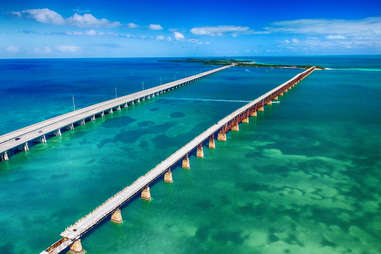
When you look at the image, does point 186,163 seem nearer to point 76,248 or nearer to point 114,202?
point 114,202

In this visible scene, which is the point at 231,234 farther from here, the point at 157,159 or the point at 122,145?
the point at 122,145

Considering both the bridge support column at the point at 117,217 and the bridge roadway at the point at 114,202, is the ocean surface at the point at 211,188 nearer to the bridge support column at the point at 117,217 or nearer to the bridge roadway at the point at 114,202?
the bridge support column at the point at 117,217

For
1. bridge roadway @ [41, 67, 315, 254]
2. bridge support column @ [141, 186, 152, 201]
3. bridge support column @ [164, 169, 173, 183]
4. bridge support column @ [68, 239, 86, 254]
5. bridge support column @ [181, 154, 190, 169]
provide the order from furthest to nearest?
bridge support column @ [181, 154, 190, 169]
bridge support column @ [164, 169, 173, 183]
bridge support column @ [141, 186, 152, 201]
bridge support column @ [68, 239, 86, 254]
bridge roadway @ [41, 67, 315, 254]

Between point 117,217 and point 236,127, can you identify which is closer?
point 117,217

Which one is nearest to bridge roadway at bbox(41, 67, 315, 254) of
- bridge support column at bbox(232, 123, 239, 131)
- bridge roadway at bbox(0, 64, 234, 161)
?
bridge support column at bbox(232, 123, 239, 131)

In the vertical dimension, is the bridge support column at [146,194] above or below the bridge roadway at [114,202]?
below

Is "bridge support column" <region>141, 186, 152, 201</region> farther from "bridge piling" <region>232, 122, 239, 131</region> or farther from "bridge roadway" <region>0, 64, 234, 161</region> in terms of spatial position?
"bridge piling" <region>232, 122, 239, 131</region>

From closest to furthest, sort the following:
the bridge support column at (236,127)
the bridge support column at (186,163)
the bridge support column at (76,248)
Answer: the bridge support column at (76,248) → the bridge support column at (186,163) → the bridge support column at (236,127)

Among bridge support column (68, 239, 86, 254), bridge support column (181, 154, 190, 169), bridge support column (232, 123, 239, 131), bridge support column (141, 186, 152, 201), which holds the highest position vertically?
bridge support column (232, 123, 239, 131)

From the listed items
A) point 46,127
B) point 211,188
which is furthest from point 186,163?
point 46,127

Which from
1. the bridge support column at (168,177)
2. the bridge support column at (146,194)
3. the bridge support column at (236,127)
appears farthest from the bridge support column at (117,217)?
the bridge support column at (236,127)

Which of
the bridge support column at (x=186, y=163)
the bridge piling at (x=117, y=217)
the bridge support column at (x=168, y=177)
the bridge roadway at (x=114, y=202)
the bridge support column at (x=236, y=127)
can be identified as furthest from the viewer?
the bridge support column at (x=236, y=127)

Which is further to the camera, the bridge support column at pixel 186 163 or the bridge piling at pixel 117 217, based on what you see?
the bridge support column at pixel 186 163
